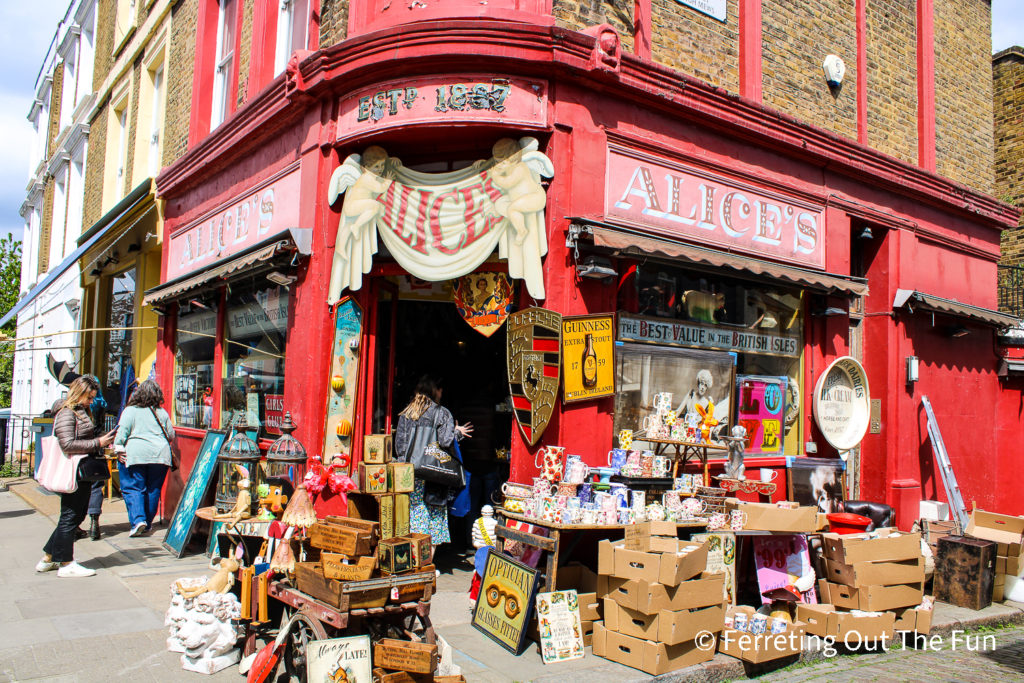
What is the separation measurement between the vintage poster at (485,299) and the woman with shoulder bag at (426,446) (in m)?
1.01

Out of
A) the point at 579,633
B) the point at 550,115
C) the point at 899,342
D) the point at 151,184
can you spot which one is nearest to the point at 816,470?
the point at 899,342

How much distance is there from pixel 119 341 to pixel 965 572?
15149 millimetres

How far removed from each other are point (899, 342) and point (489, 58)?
6.92 metres

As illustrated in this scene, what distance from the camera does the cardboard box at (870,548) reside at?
6176 mm

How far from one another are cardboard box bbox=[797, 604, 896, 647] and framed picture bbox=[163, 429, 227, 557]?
20.1 feet

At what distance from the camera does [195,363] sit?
1110 centimetres

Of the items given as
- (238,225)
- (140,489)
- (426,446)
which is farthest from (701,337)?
(140,489)

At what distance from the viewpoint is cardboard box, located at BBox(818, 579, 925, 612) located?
6.07 metres

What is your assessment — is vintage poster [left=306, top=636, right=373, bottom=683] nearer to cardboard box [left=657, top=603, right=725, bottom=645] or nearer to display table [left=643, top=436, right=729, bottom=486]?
cardboard box [left=657, top=603, right=725, bottom=645]

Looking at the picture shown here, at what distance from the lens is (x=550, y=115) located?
688cm

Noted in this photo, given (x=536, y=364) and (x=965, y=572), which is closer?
(x=536, y=364)

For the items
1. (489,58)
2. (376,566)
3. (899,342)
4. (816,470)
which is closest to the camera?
(376,566)

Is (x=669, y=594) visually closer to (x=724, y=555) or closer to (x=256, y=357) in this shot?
(x=724, y=555)

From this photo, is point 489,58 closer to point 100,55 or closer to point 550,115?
point 550,115
